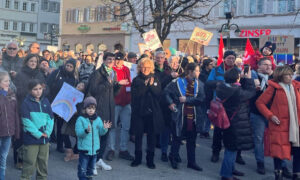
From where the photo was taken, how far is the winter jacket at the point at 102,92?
23.3 ft

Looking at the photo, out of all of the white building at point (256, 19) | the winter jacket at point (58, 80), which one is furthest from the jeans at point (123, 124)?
the white building at point (256, 19)

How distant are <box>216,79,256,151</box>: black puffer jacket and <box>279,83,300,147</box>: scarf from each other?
0.57 meters

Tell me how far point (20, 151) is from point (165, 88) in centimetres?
273

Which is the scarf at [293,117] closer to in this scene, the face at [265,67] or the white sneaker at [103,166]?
the face at [265,67]

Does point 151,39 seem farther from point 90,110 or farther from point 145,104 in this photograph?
point 90,110

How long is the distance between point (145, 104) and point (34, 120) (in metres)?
2.17

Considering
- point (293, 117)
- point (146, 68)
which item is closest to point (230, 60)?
point (146, 68)

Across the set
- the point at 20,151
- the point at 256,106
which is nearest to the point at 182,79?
the point at 256,106

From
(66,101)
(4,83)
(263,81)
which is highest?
(263,81)

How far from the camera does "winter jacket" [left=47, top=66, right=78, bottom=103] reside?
789cm

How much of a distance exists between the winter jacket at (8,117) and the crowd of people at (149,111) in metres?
0.01

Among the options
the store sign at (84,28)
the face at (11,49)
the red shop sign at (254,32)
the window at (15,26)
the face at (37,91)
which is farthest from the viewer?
the window at (15,26)

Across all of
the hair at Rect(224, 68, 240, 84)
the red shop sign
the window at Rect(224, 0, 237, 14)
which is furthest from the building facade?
the hair at Rect(224, 68, 240, 84)

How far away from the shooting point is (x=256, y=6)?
2827cm
